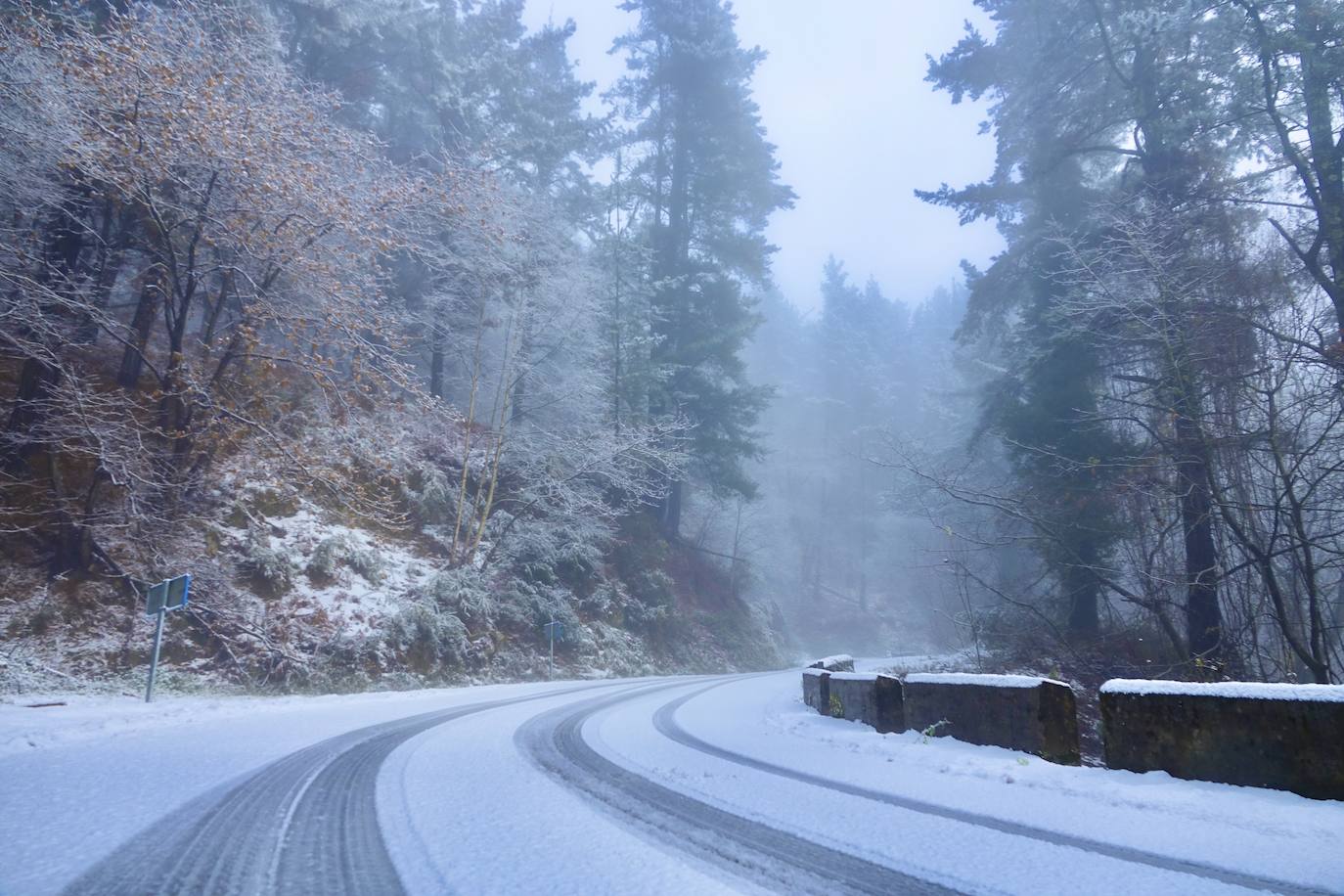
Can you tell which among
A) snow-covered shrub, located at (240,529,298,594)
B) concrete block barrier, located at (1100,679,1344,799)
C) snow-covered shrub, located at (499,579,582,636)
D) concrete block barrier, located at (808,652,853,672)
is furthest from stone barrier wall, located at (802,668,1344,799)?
snow-covered shrub, located at (499,579,582,636)

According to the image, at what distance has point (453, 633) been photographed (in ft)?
50.1

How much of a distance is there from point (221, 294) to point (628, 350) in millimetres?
15136

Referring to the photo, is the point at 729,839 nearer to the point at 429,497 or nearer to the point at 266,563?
the point at 266,563

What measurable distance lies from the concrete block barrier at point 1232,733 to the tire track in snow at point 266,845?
14.8 ft

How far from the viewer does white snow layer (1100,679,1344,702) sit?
371 centimetres

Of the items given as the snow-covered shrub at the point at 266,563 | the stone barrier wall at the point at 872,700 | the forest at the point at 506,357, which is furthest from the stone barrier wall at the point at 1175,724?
the snow-covered shrub at the point at 266,563

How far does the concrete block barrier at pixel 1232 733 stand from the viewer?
3.63 metres

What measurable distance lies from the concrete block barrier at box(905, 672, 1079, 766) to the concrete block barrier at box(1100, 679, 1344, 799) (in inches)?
11.9

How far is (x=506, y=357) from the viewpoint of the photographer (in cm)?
1884

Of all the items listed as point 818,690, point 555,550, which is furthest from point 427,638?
point 818,690

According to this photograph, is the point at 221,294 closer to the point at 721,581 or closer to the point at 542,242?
the point at 542,242

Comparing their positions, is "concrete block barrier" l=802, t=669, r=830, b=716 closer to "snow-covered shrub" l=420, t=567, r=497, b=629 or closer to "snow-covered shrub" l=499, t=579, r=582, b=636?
"snow-covered shrub" l=420, t=567, r=497, b=629

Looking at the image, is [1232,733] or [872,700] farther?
[872,700]

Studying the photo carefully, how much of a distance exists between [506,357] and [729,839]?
1719 cm
